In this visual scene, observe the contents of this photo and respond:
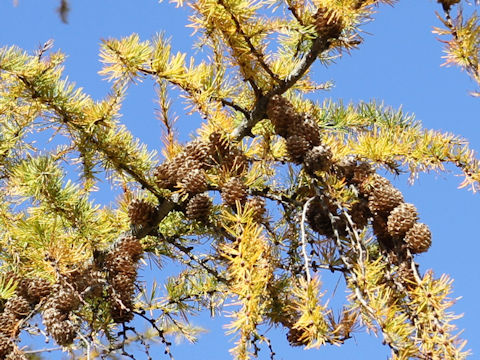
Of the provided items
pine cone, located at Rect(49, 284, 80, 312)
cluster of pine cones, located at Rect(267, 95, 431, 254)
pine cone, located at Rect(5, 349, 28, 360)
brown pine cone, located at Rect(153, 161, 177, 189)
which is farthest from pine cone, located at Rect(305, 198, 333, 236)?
pine cone, located at Rect(5, 349, 28, 360)

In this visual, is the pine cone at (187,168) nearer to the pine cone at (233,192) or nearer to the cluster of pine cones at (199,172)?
the cluster of pine cones at (199,172)

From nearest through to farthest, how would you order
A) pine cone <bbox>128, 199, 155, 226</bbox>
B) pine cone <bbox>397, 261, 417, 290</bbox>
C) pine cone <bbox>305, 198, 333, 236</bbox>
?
pine cone <bbox>397, 261, 417, 290</bbox> → pine cone <bbox>305, 198, 333, 236</bbox> → pine cone <bbox>128, 199, 155, 226</bbox>

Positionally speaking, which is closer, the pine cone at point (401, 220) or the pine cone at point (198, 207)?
the pine cone at point (401, 220)

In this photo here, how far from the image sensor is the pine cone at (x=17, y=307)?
1.16 meters

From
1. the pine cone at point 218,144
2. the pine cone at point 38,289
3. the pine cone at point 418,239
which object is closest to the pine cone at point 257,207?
the pine cone at point 218,144

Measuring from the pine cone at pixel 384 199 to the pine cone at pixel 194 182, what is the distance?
0.84ft

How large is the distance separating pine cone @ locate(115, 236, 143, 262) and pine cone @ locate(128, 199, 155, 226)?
4 centimetres

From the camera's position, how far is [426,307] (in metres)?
0.96

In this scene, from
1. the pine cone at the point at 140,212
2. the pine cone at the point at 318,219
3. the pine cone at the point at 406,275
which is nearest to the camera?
the pine cone at the point at 406,275

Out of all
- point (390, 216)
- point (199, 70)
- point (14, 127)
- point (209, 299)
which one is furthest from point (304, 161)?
point (14, 127)

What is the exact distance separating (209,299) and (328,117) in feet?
1.35

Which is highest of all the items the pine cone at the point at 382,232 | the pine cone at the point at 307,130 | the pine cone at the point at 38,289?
the pine cone at the point at 307,130

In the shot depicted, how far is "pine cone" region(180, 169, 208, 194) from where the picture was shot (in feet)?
3.72

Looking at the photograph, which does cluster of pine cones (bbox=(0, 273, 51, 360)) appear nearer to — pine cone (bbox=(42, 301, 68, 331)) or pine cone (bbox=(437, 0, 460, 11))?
pine cone (bbox=(42, 301, 68, 331))
